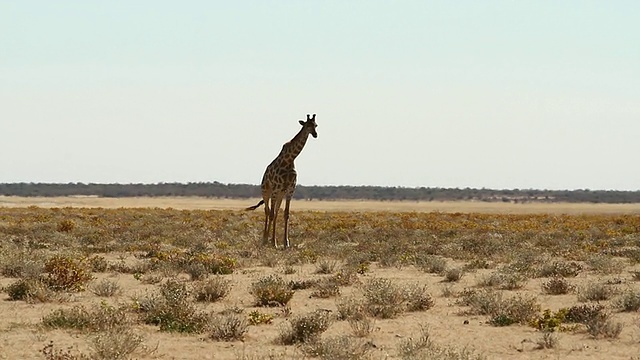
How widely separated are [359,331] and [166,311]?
2.83 metres

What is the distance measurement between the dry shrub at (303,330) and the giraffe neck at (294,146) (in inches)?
542

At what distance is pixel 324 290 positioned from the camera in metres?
15.1

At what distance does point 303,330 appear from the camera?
1083 centimetres

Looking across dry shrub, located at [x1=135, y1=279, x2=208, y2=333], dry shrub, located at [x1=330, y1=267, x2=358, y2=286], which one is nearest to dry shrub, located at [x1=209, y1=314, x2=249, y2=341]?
dry shrub, located at [x1=135, y1=279, x2=208, y2=333]

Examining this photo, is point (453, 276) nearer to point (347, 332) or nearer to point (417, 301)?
point (417, 301)

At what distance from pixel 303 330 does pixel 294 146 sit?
567 inches

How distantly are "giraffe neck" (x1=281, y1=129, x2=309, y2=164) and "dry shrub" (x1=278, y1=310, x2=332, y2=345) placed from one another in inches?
542

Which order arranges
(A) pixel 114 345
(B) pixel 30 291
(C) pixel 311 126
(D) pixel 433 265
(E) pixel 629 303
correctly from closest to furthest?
(A) pixel 114 345, (E) pixel 629 303, (B) pixel 30 291, (D) pixel 433 265, (C) pixel 311 126

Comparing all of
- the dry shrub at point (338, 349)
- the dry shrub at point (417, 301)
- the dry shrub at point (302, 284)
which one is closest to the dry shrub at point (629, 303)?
the dry shrub at point (417, 301)

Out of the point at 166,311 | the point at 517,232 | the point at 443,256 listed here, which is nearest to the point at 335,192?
the point at 517,232

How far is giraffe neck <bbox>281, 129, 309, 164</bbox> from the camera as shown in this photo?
24.8 m

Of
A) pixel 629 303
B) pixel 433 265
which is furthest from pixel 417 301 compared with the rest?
pixel 433 265

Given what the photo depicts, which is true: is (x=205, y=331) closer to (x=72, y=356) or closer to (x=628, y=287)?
(x=72, y=356)

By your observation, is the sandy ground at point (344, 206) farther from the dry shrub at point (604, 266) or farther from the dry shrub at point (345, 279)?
the dry shrub at point (345, 279)
